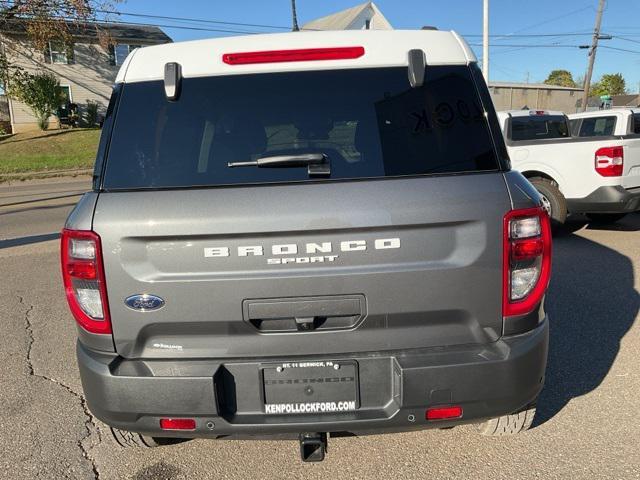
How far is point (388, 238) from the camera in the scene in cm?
201

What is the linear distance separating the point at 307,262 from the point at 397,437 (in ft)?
4.51

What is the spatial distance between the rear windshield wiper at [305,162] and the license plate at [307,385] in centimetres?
79

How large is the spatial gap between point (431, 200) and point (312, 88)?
0.72 m

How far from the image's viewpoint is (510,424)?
266cm

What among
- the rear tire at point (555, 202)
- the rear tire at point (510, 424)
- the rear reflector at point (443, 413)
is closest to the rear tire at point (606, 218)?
the rear tire at point (555, 202)

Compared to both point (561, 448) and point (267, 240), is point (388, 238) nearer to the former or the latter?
point (267, 240)

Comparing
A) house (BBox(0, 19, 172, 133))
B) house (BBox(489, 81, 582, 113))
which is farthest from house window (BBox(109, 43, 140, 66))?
house (BBox(489, 81, 582, 113))

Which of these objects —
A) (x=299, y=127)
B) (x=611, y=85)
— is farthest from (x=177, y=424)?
(x=611, y=85)

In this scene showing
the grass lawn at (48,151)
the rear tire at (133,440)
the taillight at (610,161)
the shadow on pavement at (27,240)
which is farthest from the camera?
the grass lawn at (48,151)

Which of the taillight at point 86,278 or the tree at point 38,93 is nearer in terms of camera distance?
the taillight at point 86,278

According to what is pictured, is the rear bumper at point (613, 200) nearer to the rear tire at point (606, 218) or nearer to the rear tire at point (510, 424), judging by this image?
the rear tire at point (606, 218)

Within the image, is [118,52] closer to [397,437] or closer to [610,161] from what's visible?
[610,161]

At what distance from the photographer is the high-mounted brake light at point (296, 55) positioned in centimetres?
221

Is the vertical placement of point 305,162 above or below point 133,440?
above
